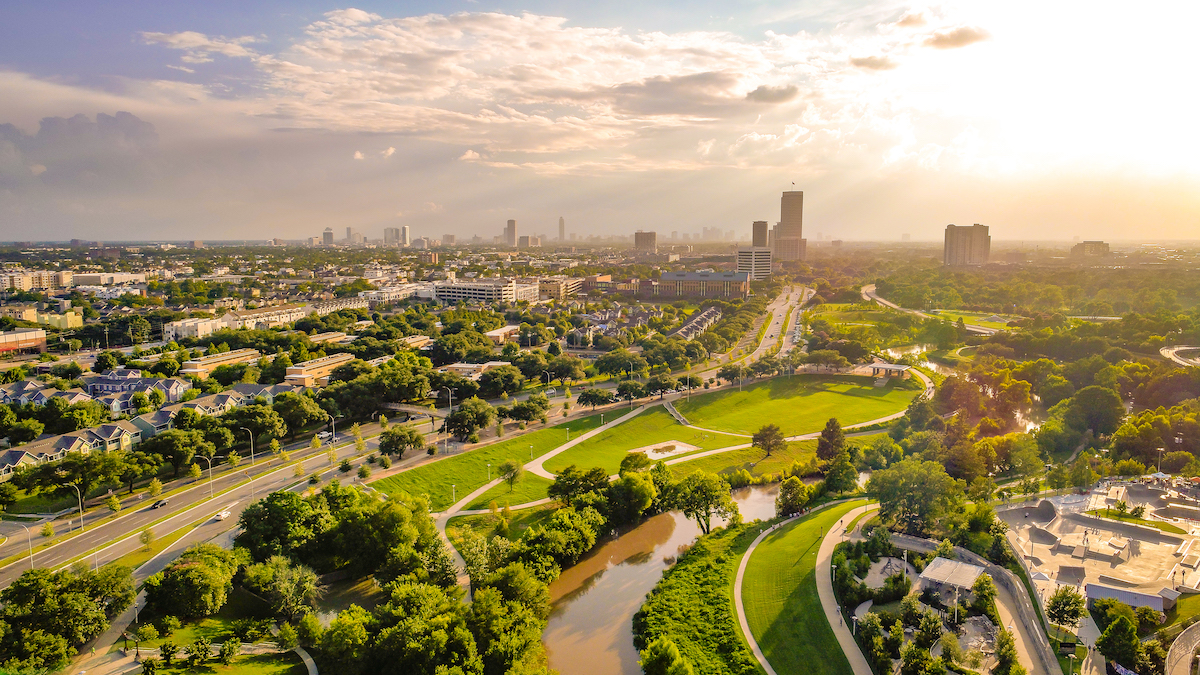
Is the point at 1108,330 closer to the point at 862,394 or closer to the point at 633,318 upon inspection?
the point at 862,394

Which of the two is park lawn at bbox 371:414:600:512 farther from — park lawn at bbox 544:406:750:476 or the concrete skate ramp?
the concrete skate ramp

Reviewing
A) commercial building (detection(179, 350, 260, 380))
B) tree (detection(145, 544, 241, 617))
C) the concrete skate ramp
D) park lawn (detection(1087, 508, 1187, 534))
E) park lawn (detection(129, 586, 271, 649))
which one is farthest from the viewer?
commercial building (detection(179, 350, 260, 380))

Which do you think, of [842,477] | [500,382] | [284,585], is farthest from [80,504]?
[842,477]

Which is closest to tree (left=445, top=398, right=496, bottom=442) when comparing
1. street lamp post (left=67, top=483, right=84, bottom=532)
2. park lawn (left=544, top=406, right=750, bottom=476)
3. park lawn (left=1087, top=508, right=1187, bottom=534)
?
park lawn (left=544, top=406, right=750, bottom=476)

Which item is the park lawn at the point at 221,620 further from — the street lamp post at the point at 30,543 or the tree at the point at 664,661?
the tree at the point at 664,661

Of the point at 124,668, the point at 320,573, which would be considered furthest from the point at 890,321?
the point at 124,668
